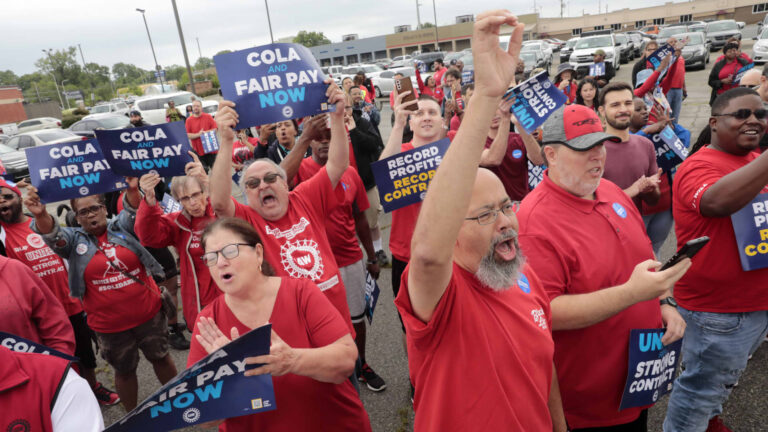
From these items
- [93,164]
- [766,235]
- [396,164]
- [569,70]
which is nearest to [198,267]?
[93,164]

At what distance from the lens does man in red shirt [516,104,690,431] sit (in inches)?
77.4

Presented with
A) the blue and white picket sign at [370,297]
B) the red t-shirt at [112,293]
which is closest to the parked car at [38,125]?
the red t-shirt at [112,293]

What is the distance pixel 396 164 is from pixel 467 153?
93.7 inches

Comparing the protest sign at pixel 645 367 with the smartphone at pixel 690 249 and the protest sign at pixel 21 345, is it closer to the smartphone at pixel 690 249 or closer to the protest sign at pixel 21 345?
the smartphone at pixel 690 249

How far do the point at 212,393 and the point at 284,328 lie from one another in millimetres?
438

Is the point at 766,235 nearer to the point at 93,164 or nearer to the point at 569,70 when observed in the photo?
the point at 93,164

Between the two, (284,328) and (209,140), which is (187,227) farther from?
(209,140)

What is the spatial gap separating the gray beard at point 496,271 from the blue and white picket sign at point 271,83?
6.18 ft

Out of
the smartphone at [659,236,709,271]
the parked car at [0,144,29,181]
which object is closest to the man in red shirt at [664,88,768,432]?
the smartphone at [659,236,709,271]

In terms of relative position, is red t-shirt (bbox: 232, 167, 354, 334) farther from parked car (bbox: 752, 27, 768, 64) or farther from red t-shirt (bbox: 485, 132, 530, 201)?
parked car (bbox: 752, 27, 768, 64)

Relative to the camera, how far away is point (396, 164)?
356cm

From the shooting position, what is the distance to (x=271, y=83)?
2957 mm

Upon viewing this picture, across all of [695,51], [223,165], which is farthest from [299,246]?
[695,51]

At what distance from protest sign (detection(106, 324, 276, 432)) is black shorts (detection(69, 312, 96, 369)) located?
3058 mm
